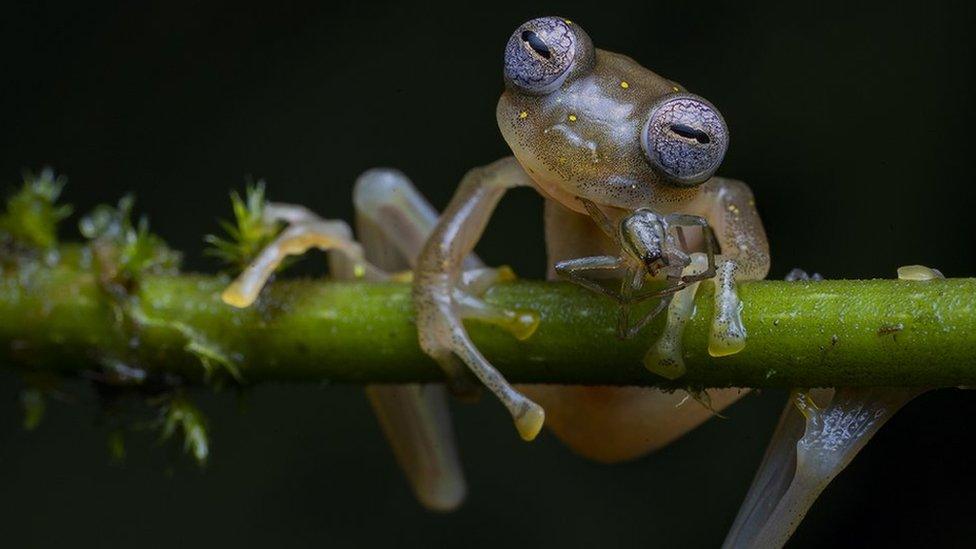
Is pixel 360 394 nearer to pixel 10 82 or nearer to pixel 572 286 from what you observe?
pixel 10 82

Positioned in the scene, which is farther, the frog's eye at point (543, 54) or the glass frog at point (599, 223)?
the frog's eye at point (543, 54)

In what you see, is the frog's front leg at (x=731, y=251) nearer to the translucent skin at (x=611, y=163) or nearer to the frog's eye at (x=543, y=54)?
the translucent skin at (x=611, y=163)

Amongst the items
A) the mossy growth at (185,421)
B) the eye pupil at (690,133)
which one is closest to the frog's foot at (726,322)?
the eye pupil at (690,133)

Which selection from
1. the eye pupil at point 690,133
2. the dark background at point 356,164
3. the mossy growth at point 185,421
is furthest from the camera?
the dark background at point 356,164

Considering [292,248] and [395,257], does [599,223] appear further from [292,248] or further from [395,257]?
[395,257]

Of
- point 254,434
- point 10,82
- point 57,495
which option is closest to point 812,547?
point 254,434

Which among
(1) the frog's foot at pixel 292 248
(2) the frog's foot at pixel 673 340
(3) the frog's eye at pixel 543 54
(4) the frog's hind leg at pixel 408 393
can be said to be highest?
(3) the frog's eye at pixel 543 54

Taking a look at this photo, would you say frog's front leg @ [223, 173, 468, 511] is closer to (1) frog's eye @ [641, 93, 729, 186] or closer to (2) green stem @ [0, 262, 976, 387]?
(2) green stem @ [0, 262, 976, 387]
